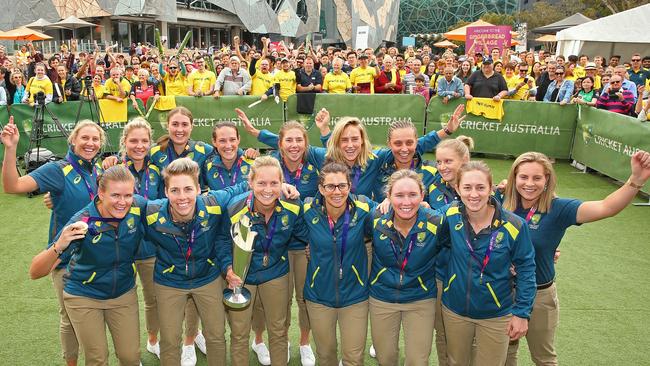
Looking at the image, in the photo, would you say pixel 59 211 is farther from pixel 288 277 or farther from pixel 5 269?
pixel 5 269

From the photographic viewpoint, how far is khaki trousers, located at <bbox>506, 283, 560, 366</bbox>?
12.1 ft

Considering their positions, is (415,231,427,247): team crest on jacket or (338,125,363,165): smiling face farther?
(338,125,363,165): smiling face

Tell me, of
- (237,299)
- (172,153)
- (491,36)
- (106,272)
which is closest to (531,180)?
(237,299)

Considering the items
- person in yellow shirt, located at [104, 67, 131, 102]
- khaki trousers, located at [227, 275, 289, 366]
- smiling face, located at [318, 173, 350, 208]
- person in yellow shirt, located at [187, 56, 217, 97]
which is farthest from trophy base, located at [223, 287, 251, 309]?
person in yellow shirt, located at [187, 56, 217, 97]

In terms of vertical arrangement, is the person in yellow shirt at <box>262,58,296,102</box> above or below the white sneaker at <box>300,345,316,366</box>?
above

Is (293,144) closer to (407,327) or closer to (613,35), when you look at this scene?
(407,327)

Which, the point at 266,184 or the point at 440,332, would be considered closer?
the point at 266,184

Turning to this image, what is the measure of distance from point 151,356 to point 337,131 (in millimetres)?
2661

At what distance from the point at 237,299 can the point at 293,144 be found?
153 centimetres

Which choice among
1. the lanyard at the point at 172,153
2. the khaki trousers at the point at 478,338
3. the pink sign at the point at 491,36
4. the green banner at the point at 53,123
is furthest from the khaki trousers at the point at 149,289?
the pink sign at the point at 491,36

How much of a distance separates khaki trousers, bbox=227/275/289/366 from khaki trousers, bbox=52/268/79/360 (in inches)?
48.9

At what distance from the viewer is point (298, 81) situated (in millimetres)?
12453

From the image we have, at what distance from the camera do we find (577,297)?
575cm

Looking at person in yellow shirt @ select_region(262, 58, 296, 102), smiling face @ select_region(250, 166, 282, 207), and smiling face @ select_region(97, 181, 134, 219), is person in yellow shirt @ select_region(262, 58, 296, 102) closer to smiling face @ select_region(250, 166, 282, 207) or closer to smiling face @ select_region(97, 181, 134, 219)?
smiling face @ select_region(250, 166, 282, 207)
